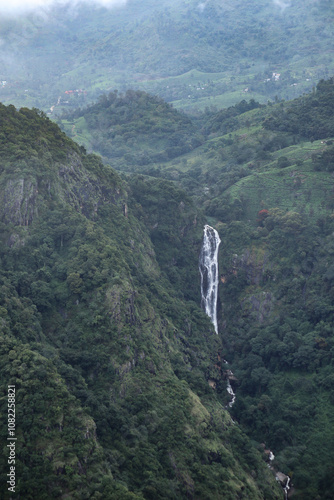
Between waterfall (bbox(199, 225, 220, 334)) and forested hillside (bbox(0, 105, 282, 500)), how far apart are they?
148 centimetres

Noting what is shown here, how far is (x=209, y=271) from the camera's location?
2245 inches

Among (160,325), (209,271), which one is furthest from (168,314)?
(209,271)

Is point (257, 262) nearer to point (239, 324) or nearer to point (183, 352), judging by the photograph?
point (239, 324)

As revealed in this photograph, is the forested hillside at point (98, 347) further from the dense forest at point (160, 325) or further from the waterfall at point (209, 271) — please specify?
the waterfall at point (209, 271)

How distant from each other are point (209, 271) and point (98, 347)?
22.6 meters

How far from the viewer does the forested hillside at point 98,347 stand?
2861 cm

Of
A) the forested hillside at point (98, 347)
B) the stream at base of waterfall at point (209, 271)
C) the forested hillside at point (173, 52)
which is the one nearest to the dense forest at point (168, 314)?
the forested hillside at point (98, 347)

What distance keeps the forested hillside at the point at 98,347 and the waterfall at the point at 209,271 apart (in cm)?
148

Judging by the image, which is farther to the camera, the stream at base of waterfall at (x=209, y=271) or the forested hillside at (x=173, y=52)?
the forested hillside at (x=173, y=52)

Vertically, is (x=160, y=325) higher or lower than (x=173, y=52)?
lower

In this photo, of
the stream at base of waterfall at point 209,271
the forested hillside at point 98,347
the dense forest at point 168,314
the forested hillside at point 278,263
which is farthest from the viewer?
the stream at base of waterfall at point 209,271

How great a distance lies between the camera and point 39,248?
4219cm

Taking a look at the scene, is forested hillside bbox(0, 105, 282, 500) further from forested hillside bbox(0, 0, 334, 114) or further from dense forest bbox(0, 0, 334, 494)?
forested hillside bbox(0, 0, 334, 114)

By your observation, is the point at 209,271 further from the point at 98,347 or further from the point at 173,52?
the point at 173,52
